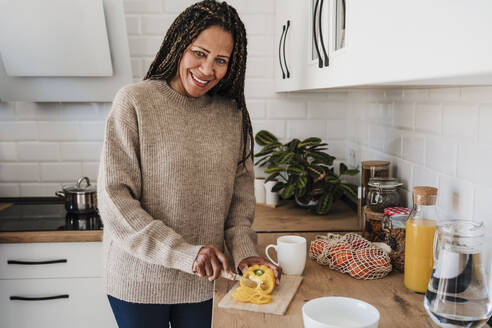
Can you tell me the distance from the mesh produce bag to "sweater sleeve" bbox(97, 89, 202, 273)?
40 cm

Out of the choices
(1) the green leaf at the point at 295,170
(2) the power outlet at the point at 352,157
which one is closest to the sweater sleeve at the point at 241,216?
(1) the green leaf at the point at 295,170

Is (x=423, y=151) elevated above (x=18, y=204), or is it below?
above

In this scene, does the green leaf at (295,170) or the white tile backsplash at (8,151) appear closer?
the green leaf at (295,170)

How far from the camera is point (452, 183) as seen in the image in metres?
1.36

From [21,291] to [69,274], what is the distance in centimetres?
22

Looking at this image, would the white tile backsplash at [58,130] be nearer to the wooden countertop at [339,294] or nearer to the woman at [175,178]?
the woman at [175,178]

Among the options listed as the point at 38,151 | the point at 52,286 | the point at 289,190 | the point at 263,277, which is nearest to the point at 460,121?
the point at 263,277

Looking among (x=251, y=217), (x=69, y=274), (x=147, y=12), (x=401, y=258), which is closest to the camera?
(x=401, y=258)

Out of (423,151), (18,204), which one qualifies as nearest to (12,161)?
(18,204)

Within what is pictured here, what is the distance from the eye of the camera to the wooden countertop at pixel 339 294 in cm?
106

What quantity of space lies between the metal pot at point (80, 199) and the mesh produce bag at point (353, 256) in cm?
115

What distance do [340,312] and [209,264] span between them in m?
0.36

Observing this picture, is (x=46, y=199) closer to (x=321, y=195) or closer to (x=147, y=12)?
(x=147, y=12)

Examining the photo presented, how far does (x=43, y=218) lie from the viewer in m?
2.18
